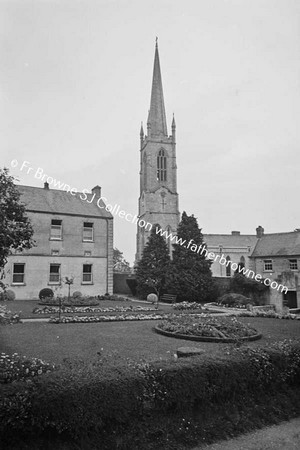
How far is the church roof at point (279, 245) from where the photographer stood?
3620cm

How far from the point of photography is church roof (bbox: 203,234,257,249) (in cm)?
6619

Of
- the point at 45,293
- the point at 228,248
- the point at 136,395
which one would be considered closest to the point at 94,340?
the point at 136,395

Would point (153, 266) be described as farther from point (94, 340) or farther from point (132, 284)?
point (94, 340)

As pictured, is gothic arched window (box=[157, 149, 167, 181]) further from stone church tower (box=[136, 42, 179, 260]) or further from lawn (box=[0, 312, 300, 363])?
lawn (box=[0, 312, 300, 363])

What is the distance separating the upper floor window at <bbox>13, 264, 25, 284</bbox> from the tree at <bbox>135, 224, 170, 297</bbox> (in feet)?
41.3

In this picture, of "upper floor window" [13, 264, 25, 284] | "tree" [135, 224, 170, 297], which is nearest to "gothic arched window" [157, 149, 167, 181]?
"tree" [135, 224, 170, 297]

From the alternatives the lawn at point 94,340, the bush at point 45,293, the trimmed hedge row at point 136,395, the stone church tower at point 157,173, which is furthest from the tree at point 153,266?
the trimmed hedge row at point 136,395

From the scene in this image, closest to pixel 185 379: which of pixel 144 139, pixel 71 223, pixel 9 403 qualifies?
pixel 9 403

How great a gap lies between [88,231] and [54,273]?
5605mm

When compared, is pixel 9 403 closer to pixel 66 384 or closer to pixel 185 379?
pixel 66 384

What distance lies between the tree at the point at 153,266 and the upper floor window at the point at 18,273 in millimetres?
12599

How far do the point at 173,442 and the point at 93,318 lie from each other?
1373 centimetres

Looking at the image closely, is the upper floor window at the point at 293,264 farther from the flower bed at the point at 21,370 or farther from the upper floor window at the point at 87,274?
the flower bed at the point at 21,370

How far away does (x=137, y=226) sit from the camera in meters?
70.8
